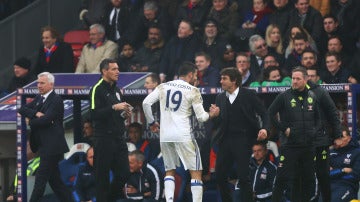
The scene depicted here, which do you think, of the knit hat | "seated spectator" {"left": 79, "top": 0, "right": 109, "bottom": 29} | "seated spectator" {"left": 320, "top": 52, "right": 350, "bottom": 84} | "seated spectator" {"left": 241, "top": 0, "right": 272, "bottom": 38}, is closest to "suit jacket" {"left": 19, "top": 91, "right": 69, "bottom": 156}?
"seated spectator" {"left": 320, "top": 52, "right": 350, "bottom": 84}

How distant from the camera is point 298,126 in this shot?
Result: 54.9 ft

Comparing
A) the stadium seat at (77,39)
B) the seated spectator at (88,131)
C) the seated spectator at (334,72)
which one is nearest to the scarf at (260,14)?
the seated spectator at (334,72)

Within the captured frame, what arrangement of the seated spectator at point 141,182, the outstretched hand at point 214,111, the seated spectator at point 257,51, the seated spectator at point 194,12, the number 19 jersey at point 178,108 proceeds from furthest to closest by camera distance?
the seated spectator at point 194,12, the seated spectator at point 257,51, the seated spectator at point 141,182, the number 19 jersey at point 178,108, the outstretched hand at point 214,111

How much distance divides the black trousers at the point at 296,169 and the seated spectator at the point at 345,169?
35.4 inches

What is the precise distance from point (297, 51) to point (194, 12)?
2.88 meters

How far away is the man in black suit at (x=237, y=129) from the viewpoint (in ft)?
55.0

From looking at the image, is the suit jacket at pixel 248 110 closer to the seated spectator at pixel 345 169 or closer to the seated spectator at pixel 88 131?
the seated spectator at pixel 345 169

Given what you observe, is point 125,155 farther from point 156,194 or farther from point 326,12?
point 326,12

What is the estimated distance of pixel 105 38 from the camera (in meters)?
22.8

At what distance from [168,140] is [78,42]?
7489 millimetres

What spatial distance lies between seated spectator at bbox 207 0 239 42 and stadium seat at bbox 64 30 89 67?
3040 millimetres

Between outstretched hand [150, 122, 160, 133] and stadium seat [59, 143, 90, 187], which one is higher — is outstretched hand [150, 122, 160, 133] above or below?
above

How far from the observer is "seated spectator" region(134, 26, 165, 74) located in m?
21.5

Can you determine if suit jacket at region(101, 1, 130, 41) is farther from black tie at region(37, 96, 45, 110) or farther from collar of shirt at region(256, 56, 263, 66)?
black tie at region(37, 96, 45, 110)
